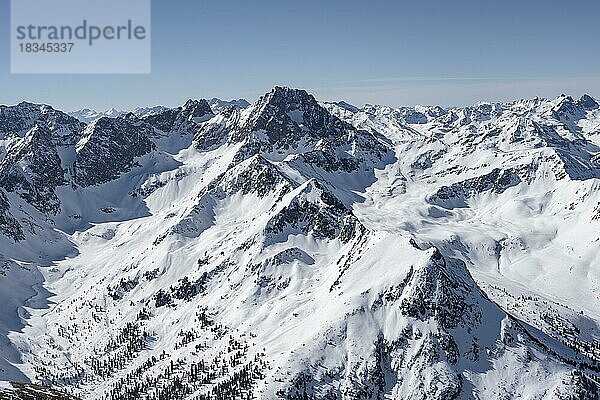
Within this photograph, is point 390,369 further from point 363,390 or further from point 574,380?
point 574,380

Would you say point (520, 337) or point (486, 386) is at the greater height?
point (520, 337)

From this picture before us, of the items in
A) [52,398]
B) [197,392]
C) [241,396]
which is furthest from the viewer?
[197,392]

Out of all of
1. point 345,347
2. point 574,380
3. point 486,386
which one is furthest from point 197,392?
point 574,380

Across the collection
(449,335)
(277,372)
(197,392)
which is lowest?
(197,392)

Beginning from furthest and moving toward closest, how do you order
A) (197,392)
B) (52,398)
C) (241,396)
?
(197,392) → (241,396) → (52,398)

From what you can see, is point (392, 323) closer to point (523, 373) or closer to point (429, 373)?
point (429, 373)

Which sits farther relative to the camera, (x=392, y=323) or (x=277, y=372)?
(x=392, y=323)

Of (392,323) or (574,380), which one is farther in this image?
(392,323)

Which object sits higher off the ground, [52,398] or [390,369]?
[52,398]

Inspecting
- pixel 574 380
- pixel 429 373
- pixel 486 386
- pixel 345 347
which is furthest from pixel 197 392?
pixel 574 380
